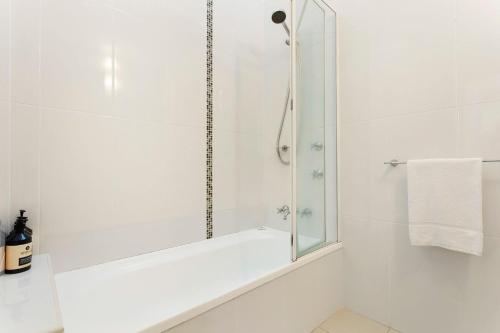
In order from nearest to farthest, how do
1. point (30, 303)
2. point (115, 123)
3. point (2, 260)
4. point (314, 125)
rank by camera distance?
point (30, 303) → point (2, 260) → point (115, 123) → point (314, 125)

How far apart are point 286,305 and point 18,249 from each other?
3.75 ft

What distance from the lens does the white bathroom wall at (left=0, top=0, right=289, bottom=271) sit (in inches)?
42.2

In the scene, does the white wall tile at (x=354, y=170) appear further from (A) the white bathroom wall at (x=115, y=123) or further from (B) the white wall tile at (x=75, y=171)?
(B) the white wall tile at (x=75, y=171)

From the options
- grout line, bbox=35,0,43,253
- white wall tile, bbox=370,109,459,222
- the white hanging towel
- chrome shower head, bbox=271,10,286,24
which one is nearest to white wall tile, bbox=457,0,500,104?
white wall tile, bbox=370,109,459,222

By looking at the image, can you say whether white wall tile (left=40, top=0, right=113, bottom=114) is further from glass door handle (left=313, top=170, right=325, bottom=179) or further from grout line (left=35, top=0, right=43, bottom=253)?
glass door handle (left=313, top=170, right=325, bottom=179)

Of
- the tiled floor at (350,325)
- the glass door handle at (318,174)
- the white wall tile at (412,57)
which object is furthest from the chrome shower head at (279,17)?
the tiled floor at (350,325)

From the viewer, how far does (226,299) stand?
0.97 m

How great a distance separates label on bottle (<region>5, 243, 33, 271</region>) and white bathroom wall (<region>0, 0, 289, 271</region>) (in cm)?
21

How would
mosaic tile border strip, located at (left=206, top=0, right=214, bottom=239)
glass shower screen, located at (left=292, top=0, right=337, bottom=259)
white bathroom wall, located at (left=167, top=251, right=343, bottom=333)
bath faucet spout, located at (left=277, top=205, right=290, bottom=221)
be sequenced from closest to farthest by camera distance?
1. white bathroom wall, located at (left=167, top=251, right=343, bottom=333)
2. glass shower screen, located at (left=292, top=0, right=337, bottom=259)
3. mosaic tile border strip, located at (left=206, top=0, right=214, bottom=239)
4. bath faucet spout, located at (left=277, top=205, right=290, bottom=221)

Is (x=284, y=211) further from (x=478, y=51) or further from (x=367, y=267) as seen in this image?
(x=478, y=51)

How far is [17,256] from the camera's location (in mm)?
870

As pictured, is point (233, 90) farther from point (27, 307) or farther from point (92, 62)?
point (27, 307)

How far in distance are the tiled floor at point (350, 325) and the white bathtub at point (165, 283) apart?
17.0 inches

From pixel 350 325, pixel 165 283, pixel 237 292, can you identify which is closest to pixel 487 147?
pixel 350 325
